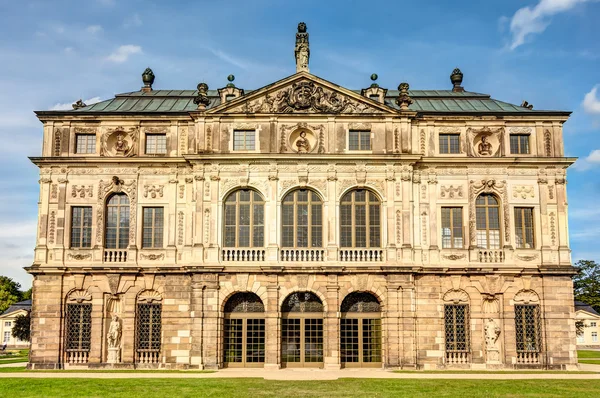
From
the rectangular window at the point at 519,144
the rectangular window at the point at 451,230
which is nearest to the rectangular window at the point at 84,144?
the rectangular window at the point at 451,230

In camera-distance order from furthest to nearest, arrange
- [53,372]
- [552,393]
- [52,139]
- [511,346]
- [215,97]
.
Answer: [215,97] → [52,139] → [511,346] → [53,372] → [552,393]

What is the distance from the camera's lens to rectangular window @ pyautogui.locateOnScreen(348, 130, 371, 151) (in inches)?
1373

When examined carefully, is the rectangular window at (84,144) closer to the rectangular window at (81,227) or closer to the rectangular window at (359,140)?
the rectangular window at (81,227)

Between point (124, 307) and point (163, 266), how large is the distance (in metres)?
2.90

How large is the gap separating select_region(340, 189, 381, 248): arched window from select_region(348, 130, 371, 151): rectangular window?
2274mm

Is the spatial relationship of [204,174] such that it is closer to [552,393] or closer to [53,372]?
[53,372]

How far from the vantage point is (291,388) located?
78.9 feet

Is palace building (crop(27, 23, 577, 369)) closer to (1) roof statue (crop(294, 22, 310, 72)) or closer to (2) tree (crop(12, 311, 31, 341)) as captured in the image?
(1) roof statue (crop(294, 22, 310, 72))

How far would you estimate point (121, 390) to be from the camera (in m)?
23.2

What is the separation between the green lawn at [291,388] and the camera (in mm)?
22297

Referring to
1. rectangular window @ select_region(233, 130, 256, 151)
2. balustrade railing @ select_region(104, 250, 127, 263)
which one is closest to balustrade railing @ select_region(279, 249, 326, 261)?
rectangular window @ select_region(233, 130, 256, 151)

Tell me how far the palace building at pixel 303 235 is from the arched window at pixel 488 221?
76mm

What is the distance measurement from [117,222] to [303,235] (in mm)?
10028

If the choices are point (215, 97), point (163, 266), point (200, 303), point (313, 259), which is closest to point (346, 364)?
point (313, 259)
